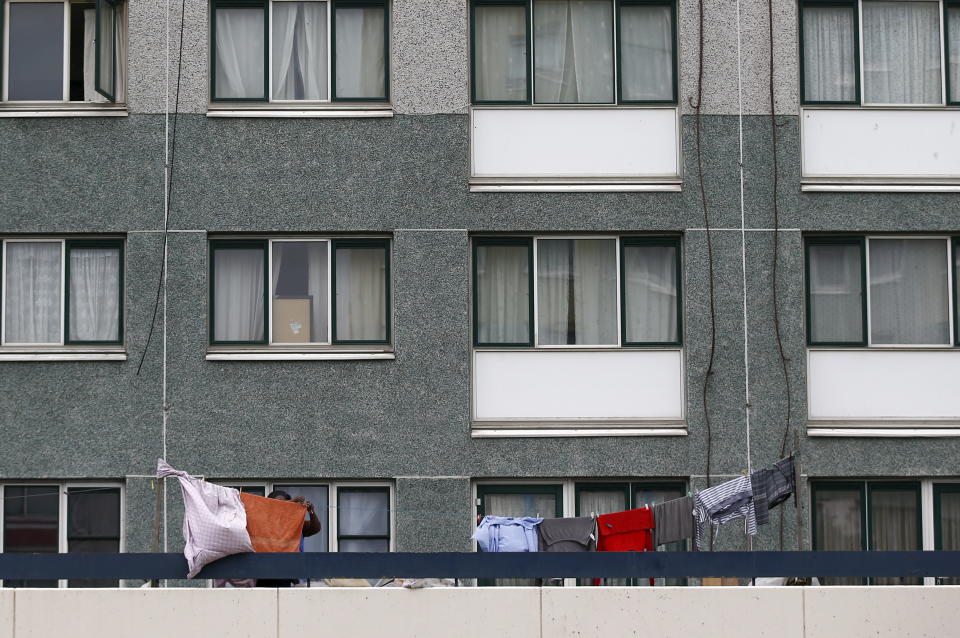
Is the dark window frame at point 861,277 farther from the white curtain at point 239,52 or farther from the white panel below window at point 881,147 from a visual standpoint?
the white curtain at point 239,52

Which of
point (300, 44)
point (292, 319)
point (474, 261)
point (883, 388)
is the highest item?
point (300, 44)

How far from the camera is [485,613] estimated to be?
11172 mm

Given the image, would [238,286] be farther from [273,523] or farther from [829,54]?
[829,54]

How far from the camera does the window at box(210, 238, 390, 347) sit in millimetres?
16125

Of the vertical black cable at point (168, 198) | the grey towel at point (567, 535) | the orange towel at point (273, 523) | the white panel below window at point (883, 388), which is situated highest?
the vertical black cable at point (168, 198)

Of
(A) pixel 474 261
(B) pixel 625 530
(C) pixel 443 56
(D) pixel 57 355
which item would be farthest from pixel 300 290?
(B) pixel 625 530

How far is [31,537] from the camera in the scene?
1566 centimetres

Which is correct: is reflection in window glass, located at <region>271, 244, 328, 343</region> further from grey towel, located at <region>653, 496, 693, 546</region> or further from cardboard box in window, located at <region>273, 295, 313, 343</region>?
grey towel, located at <region>653, 496, 693, 546</region>

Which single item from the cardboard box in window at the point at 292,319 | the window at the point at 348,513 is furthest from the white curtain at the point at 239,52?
the window at the point at 348,513

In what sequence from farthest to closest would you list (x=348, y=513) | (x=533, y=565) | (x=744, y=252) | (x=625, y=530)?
(x=744, y=252) → (x=348, y=513) → (x=625, y=530) → (x=533, y=565)

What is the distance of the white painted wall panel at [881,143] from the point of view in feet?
53.2

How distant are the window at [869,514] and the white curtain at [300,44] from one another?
894 centimetres

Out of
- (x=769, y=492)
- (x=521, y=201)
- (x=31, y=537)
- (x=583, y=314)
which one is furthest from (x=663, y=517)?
(x=31, y=537)

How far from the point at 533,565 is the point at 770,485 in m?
3.90
